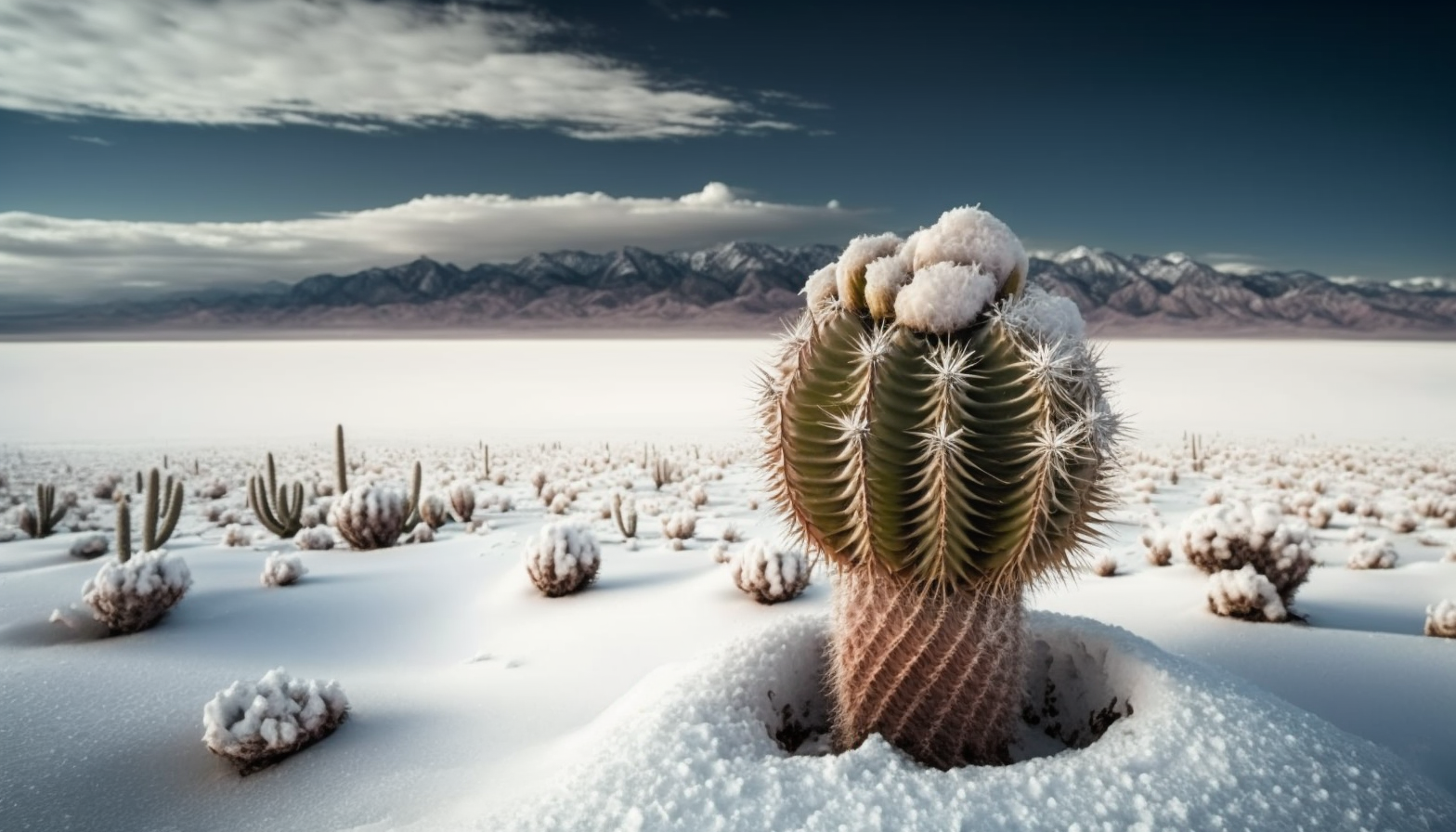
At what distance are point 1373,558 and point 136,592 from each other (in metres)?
8.34

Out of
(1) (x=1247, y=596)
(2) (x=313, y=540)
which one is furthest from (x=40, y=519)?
(1) (x=1247, y=596)

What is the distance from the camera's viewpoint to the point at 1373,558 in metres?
5.82

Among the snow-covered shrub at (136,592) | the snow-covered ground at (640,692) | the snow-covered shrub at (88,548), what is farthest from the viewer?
the snow-covered shrub at (88,548)

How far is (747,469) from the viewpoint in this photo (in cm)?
1529

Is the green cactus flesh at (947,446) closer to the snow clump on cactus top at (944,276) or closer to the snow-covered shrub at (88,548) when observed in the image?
the snow clump on cactus top at (944,276)

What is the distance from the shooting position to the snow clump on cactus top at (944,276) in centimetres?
246

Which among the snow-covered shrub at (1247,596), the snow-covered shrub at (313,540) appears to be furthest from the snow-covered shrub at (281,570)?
the snow-covered shrub at (1247,596)

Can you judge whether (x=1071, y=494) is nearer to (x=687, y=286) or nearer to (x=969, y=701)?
(x=969, y=701)

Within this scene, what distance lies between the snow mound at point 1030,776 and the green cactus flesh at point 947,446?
608mm

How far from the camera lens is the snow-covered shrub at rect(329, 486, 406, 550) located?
7.13 metres

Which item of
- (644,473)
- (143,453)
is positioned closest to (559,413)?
(143,453)

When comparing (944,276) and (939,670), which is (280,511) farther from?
(944,276)

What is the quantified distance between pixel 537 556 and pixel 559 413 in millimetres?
28566

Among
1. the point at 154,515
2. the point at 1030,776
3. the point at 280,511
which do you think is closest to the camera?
the point at 1030,776
